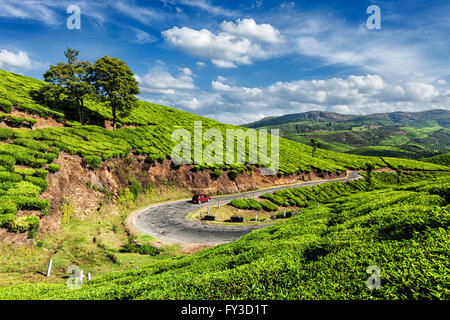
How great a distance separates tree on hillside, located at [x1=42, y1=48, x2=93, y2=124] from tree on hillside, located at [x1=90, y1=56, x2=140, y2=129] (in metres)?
1.69

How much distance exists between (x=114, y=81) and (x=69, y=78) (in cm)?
727

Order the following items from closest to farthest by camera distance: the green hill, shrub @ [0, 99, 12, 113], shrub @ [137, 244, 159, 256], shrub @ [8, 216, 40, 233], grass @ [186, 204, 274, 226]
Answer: the green hill < shrub @ [8, 216, 40, 233] < shrub @ [137, 244, 159, 256] < shrub @ [0, 99, 12, 113] < grass @ [186, 204, 274, 226]


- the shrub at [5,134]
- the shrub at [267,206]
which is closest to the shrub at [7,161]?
the shrub at [5,134]

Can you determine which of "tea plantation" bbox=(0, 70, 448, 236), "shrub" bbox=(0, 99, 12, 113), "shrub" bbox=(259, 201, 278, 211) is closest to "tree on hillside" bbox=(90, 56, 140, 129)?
Answer: "tea plantation" bbox=(0, 70, 448, 236)

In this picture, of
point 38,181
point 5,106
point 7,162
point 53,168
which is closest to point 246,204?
point 53,168

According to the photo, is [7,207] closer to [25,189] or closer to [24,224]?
[24,224]

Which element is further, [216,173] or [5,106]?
[216,173]

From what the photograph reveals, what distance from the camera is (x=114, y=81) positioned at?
41.3 meters

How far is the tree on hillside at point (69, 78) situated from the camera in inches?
1448

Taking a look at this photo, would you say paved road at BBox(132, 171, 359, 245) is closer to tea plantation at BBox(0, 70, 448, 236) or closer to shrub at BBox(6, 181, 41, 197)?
tea plantation at BBox(0, 70, 448, 236)

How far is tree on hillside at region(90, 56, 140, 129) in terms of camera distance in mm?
40031
